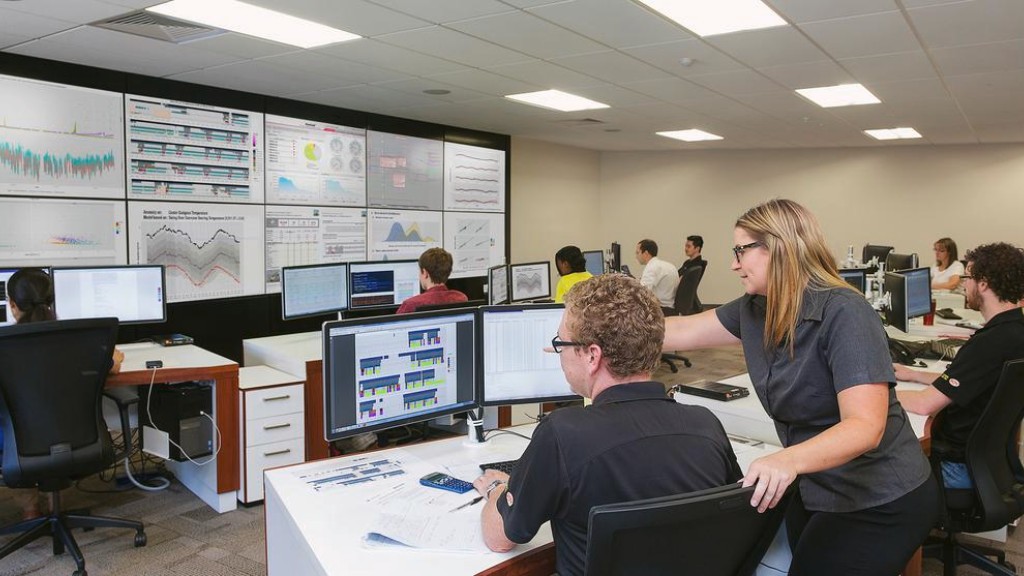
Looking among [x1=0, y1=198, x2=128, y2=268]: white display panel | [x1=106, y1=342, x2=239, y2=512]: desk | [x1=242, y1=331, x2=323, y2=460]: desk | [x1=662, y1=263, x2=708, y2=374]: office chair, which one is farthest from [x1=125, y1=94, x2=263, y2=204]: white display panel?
[x1=662, y1=263, x2=708, y2=374]: office chair

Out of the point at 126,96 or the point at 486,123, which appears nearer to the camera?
the point at 126,96

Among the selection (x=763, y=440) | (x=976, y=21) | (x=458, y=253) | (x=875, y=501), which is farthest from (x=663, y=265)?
(x=875, y=501)

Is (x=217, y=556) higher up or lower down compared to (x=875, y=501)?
lower down

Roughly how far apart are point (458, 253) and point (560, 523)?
6662mm

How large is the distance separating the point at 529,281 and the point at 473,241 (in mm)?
2074

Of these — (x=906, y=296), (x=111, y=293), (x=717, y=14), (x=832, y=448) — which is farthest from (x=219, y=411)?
(x=906, y=296)

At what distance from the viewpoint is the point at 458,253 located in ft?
26.0

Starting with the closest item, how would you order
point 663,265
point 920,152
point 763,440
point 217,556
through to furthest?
point 763,440 < point 217,556 < point 663,265 < point 920,152

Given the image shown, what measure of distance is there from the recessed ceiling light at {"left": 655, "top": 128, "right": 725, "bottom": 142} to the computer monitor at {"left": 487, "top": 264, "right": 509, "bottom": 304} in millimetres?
3296

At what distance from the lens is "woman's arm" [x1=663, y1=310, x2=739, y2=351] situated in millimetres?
2057

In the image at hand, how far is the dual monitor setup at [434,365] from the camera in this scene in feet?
6.70

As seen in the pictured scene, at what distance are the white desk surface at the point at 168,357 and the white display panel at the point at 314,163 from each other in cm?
218

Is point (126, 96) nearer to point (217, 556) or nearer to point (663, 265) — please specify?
point (217, 556)

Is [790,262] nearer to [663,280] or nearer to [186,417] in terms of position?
[186,417]
